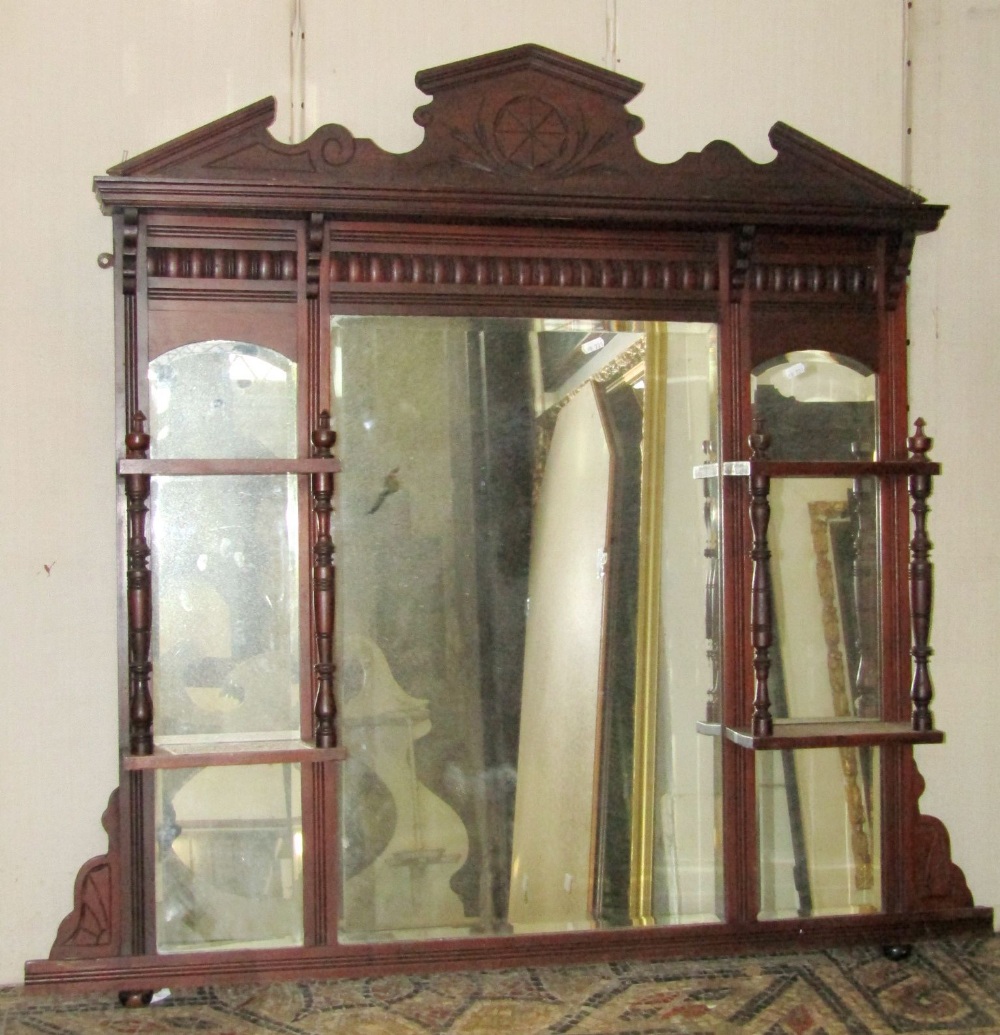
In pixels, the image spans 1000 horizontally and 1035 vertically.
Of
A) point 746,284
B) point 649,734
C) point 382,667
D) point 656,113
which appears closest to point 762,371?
point 746,284

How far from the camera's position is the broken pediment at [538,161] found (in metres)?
2.24

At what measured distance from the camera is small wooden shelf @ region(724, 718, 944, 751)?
2305 mm

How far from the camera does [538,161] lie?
234cm

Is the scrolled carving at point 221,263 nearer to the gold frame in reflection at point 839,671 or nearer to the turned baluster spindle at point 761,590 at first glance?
the turned baluster spindle at point 761,590

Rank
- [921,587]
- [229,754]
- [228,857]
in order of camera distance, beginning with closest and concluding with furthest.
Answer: [229,754] < [228,857] < [921,587]

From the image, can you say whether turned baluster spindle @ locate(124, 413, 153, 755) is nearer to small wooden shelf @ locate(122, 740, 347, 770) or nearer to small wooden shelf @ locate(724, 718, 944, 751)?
small wooden shelf @ locate(122, 740, 347, 770)

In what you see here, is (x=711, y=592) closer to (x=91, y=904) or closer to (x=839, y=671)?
(x=839, y=671)

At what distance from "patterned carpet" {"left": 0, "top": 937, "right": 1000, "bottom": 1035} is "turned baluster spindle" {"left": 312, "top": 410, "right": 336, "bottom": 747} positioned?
458 millimetres

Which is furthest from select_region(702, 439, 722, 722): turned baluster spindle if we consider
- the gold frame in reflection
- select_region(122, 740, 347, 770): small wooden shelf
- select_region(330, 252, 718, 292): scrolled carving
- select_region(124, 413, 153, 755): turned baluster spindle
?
select_region(124, 413, 153, 755): turned baluster spindle

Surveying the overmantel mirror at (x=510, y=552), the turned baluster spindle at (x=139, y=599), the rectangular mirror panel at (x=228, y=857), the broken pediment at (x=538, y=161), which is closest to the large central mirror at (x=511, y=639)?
the overmantel mirror at (x=510, y=552)

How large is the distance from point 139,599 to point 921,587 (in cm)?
144

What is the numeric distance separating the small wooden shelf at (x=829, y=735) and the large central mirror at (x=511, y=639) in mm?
137

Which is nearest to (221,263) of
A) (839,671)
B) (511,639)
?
(511,639)

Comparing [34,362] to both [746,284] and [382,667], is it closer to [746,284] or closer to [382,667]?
[382,667]
